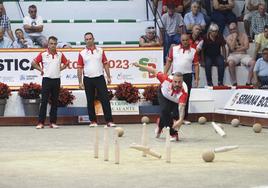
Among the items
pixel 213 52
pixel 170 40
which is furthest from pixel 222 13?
pixel 213 52

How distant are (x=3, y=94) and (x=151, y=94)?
145 inches

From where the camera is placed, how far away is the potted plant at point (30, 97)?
19297 millimetres

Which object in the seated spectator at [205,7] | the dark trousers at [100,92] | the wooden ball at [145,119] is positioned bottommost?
the wooden ball at [145,119]

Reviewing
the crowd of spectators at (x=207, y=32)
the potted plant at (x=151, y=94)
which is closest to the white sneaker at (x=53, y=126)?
the potted plant at (x=151, y=94)

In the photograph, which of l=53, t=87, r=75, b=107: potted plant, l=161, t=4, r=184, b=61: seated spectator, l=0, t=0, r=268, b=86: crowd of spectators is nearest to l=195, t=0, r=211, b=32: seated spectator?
l=0, t=0, r=268, b=86: crowd of spectators

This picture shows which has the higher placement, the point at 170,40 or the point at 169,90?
the point at 170,40

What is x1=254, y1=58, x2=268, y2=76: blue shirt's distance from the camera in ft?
66.8

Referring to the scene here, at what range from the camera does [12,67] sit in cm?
2003

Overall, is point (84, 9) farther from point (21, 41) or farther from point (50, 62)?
point (50, 62)

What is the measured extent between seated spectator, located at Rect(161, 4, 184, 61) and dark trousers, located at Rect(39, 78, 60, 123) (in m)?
4.88

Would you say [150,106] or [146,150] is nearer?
[146,150]

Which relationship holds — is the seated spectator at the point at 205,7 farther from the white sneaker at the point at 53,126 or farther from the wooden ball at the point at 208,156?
the wooden ball at the point at 208,156

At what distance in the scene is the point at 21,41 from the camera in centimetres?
2119

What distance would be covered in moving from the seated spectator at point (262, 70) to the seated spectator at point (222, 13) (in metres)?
2.76
